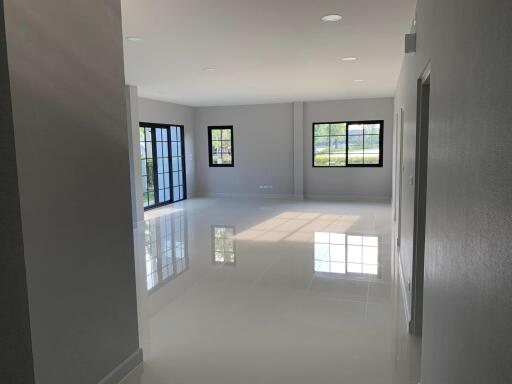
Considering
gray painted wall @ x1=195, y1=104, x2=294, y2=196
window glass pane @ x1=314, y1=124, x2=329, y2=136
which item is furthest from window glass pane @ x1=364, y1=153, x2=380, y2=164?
gray painted wall @ x1=195, y1=104, x2=294, y2=196

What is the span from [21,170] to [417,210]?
280cm

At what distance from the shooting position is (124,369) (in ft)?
9.14

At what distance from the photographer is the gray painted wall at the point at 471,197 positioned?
3.17ft

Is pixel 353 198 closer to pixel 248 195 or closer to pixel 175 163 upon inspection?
pixel 248 195

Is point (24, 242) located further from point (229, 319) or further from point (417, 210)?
point (417, 210)

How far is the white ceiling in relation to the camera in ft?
11.7

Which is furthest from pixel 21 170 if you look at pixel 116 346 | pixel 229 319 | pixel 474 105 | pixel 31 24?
pixel 229 319

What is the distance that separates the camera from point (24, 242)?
201 centimetres

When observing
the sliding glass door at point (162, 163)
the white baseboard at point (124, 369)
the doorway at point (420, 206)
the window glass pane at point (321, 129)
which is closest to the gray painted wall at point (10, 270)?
the white baseboard at point (124, 369)

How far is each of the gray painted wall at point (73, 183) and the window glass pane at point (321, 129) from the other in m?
8.86

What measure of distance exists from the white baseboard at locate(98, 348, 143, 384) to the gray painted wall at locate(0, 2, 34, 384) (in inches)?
25.1

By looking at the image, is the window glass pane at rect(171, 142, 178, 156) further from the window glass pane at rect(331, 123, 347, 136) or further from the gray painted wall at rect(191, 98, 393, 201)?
the window glass pane at rect(331, 123, 347, 136)

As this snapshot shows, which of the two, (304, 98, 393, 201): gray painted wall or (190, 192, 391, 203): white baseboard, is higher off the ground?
(304, 98, 393, 201): gray painted wall

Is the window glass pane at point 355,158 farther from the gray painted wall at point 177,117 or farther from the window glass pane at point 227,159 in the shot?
the gray painted wall at point 177,117
